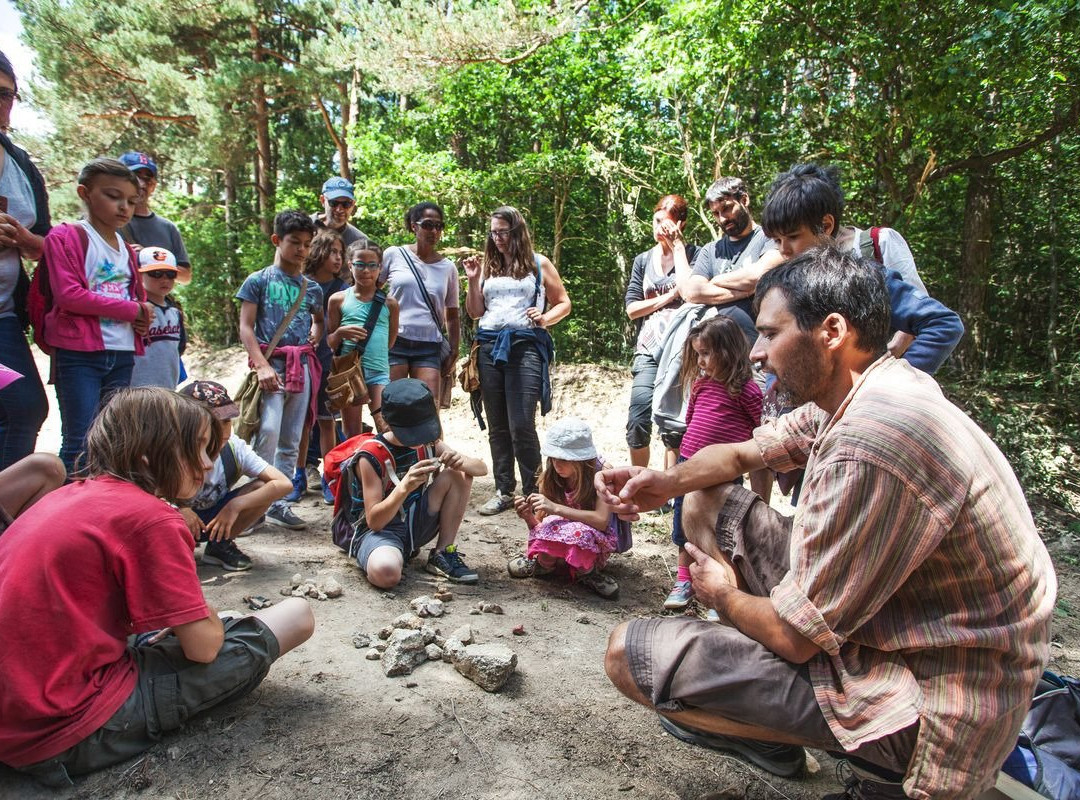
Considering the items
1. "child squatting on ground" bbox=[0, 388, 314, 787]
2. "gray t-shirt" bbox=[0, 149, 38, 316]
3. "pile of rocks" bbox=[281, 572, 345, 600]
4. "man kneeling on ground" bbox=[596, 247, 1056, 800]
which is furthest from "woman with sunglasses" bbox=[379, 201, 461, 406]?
"man kneeling on ground" bbox=[596, 247, 1056, 800]

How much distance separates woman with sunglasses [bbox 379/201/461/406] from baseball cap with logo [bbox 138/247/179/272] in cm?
139

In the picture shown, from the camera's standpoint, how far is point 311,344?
15.6 ft

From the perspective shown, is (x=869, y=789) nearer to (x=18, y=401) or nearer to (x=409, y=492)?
(x=409, y=492)

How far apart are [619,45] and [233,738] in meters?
11.9

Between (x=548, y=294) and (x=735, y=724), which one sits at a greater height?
(x=548, y=294)

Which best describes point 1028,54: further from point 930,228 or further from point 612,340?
point 612,340

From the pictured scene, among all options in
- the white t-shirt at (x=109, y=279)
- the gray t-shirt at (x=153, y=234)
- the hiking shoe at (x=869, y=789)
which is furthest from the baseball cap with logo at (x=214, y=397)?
the hiking shoe at (x=869, y=789)

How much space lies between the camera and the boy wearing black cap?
3514mm

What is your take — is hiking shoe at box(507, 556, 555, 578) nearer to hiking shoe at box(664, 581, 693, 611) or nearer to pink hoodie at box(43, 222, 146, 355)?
hiking shoe at box(664, 581, 693, 611)

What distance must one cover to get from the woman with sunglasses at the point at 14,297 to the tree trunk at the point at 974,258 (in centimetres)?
893

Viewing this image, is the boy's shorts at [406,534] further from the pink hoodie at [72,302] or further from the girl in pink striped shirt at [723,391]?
the pink hoodie at [72,302]

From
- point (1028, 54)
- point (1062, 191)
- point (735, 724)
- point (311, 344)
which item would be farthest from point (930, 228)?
point (735, 724)

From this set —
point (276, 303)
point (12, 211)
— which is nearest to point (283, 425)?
point (276, 303)

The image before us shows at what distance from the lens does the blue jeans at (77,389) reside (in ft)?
11.1
